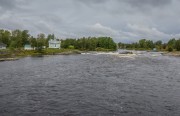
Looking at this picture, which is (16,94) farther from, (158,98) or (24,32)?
(24,32)

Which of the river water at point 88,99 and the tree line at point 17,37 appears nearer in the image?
the river water at point 88,99

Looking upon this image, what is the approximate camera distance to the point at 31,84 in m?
41.7

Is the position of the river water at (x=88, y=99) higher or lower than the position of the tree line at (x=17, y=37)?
lower

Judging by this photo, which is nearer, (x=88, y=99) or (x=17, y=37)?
(x=88, y=99)

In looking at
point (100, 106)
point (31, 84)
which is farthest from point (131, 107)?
point (31, 84)

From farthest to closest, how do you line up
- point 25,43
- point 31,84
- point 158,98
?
1. point 25,43
2. point 31,84
3. point 158,98

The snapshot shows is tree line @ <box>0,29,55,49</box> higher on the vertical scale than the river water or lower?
higher

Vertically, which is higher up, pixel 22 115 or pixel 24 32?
pixel 24 32

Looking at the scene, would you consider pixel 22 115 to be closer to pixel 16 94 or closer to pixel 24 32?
pixel 16 94

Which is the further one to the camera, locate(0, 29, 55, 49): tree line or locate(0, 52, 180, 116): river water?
locate(0, 29, 55, 49): tree line

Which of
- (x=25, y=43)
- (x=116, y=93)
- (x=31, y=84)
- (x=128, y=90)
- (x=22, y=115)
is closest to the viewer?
(x=22, y=115)

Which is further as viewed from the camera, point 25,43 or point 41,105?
point 25,43

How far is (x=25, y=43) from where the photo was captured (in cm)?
18800

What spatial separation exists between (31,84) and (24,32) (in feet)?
511
